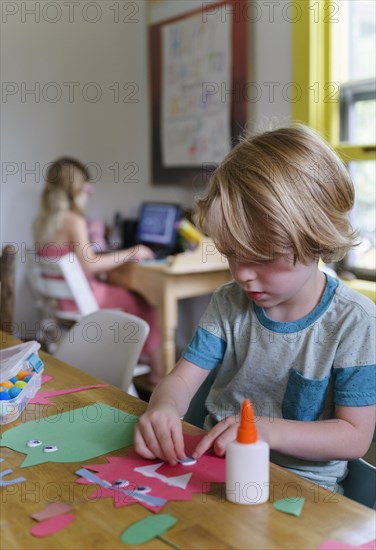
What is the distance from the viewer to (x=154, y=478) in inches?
37.0

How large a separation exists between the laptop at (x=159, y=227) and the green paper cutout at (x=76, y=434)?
223 cm

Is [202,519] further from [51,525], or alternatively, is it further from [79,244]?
[79,244]

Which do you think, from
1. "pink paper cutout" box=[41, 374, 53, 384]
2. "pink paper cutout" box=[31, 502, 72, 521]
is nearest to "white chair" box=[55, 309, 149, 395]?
"pink paper cutout" box=[41, 374, 53, 384]

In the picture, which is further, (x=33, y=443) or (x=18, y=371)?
(x=18, y=371)

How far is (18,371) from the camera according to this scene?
1323 mm

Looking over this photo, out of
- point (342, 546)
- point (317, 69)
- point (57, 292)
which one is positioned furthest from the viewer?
point (57, 292)

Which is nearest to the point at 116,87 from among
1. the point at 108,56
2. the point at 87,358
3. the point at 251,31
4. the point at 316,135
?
the point at 108,56

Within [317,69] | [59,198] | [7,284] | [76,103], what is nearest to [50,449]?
[7,284]

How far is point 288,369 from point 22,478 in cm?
50

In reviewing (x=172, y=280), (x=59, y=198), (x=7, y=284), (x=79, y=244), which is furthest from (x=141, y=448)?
(x=59, y=198)

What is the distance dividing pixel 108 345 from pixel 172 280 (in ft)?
4.32

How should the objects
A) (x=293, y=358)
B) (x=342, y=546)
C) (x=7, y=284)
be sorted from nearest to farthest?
(x=342, y=546) < (x=293, y=358) < (x=7, y=284)

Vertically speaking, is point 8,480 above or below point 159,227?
below

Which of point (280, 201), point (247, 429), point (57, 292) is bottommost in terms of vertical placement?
point (57, 292)
